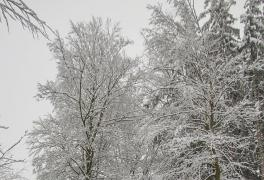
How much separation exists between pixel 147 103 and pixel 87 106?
7.05 ft

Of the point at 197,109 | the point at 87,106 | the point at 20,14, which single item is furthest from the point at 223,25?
the point at 20,14

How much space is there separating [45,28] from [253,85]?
10691 mm

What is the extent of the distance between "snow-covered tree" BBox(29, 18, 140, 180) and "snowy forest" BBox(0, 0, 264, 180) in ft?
0.10

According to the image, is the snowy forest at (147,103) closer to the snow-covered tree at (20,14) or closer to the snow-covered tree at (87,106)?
the snow-covered tree at (87,106)

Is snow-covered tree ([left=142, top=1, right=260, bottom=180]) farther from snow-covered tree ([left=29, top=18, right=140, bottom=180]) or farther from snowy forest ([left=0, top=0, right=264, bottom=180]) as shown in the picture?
snow-covered tree ([left=29, top=18, right=140, bottom=180])

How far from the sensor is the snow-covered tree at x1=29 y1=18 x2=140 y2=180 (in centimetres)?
927

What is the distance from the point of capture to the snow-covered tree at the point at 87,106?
9.27 metres

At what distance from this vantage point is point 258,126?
35.1ft

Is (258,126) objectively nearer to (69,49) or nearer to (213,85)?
(213,85)

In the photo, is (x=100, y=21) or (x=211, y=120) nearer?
(x=211, y=120)

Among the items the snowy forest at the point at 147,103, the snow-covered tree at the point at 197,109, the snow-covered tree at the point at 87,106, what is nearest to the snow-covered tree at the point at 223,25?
the snowy forest at the point at 147,103

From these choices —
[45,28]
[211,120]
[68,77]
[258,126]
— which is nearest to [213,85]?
[211,120]

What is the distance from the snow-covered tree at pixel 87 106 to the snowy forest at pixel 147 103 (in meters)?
0.03

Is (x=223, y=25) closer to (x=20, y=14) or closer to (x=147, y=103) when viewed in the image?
(x=147, y=103)
